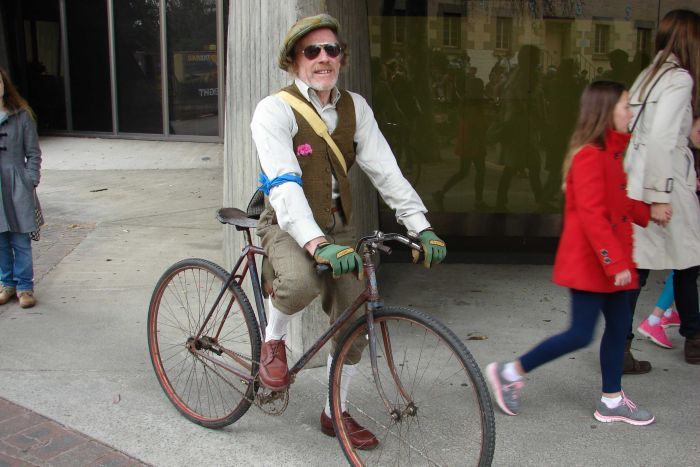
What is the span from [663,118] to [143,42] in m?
12.0

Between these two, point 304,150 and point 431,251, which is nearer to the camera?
point 431,251

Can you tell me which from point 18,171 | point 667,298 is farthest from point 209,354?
point 667,298

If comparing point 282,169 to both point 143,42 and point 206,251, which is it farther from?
point 143,42

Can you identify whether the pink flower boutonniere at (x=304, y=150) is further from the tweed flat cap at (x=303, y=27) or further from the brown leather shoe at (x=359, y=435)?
the brown leather shoe at (x=359, y=435)

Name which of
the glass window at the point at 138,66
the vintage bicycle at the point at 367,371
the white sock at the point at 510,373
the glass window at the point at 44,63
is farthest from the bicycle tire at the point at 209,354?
the glass window at the point at 44,63

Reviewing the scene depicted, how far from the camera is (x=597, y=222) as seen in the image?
3.61 metres

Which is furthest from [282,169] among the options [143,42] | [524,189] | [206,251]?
[143,42]

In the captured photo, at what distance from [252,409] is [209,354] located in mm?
397

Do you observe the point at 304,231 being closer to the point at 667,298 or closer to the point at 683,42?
the point at 683,42

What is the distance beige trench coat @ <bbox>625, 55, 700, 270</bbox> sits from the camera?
4090 mm

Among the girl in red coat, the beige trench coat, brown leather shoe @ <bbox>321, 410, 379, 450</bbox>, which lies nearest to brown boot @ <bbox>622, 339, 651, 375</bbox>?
the beige trench coat

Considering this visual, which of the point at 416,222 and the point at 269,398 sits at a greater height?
the point at 416,222

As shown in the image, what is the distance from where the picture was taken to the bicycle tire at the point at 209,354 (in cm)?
382

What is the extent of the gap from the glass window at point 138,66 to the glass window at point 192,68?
29cm
